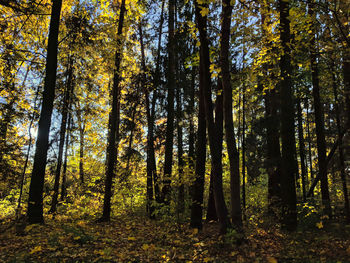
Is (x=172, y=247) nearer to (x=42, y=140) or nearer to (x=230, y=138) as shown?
(x=230, y=138)

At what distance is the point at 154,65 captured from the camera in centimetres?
1430

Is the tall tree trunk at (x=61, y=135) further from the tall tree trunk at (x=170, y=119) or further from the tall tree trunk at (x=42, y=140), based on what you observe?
the tall tree trunk at (x=170, y=119)

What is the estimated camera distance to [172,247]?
20.5ft

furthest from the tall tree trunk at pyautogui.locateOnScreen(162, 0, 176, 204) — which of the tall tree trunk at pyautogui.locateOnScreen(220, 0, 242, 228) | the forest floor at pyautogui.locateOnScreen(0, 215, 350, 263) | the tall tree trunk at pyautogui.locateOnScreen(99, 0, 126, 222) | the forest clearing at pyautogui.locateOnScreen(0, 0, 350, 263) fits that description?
the tall tree trunk at pyautogui.locateOnScreen(220, 0, 242, 228)

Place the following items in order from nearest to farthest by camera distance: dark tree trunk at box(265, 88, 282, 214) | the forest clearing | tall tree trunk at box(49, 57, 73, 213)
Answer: the forest clearing < dark tree trunk at box(265, 88, 282, 214) < tall tree trunk at box(49, 57, 73, 213)

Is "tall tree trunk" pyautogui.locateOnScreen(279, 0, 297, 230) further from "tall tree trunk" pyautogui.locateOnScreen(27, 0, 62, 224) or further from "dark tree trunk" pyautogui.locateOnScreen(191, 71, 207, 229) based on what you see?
"tall tree trunk" pyautogui.locateOnScreen(27, 0, 62, 224)

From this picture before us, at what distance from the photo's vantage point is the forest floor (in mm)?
5035

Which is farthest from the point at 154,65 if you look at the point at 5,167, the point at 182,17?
the point at 5,167

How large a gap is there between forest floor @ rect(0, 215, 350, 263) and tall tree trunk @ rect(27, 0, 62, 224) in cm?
69

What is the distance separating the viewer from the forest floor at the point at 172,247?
504 cm

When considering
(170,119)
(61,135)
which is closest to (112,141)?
(170,119)

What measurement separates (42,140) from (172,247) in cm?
538

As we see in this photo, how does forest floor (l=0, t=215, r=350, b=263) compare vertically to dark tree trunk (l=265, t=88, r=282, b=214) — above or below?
below

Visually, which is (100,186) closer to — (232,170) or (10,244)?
(10,244)
